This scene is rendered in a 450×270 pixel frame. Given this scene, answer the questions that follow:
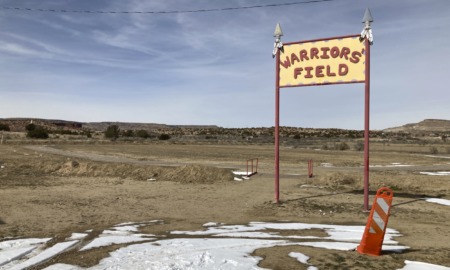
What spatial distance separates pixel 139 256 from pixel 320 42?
8863mm

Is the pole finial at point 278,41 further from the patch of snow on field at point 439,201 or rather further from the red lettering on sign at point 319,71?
the patch of snow on field at point 439,201

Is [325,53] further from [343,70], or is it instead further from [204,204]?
[204,204]

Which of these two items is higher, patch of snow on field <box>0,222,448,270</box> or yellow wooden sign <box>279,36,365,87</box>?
yellow wooden sign <box>279,36,365,87</box>

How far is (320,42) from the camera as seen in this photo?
498 inches

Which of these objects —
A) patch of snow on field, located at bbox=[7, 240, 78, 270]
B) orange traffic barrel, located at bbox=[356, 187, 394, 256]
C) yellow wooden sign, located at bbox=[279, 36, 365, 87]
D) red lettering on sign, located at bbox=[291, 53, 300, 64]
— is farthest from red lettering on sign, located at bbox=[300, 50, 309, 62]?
patch of snow on field, located at bbox=[7, 240, 78, 270]

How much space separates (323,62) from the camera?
12484 mm

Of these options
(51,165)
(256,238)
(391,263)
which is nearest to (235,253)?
(256,238)

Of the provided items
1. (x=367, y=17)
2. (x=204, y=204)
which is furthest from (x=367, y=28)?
(x=204, y=204)

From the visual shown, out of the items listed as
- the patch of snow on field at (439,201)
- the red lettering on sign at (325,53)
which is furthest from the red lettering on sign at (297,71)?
the patch of snow on field at (439,201)

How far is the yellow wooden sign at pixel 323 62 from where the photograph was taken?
39.5 ft

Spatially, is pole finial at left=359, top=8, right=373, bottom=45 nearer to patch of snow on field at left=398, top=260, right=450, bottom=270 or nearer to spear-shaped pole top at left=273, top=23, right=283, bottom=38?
spear-shaped pole top at left=273, top=23, right=283, bottom=38

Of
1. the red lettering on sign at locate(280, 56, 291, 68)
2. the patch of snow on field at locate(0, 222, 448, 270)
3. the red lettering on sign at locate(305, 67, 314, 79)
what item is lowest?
the patch of snow on field at locate(0, 222, 448, 270)

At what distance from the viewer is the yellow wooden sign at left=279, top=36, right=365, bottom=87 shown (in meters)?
12.0

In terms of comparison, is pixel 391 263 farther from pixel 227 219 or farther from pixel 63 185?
pixel 63 185
